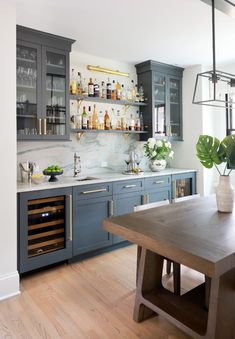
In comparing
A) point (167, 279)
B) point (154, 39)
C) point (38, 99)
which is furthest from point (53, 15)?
point (167, 279)

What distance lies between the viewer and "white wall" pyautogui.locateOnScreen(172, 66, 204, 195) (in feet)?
14.2

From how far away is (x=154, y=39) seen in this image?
10.5ft

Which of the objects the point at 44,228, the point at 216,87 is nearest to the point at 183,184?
the point at 216,87

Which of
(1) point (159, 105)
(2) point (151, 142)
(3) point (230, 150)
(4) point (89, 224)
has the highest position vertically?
(1) point (159, 105)

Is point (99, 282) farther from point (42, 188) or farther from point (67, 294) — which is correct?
point (42, 188)

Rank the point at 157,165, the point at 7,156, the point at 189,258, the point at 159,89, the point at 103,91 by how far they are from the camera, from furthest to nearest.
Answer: the point at 159,89
the point at 157,165
the point at 103,91
the point at 7,156
the point at 189,258

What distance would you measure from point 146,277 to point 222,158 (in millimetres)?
1144

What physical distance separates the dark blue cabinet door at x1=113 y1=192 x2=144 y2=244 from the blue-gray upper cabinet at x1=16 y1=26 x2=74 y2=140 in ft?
3.39

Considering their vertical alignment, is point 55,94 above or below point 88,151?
above

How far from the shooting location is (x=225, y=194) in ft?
6.87

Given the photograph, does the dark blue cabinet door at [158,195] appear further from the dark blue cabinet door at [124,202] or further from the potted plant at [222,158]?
the potted plant at [222,158]

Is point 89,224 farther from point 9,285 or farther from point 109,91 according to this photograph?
point 109,91

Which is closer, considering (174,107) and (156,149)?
(156,149)

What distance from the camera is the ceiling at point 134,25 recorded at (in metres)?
2.45
